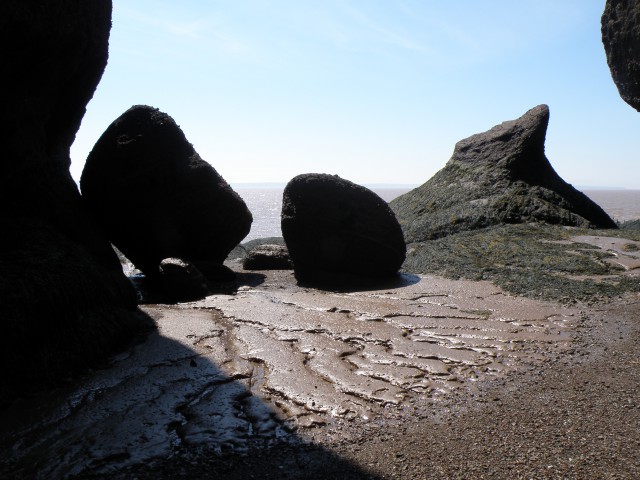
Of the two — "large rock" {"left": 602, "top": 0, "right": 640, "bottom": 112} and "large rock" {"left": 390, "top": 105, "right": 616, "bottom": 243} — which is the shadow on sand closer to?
"large rock" {"left": 602, "top": 0, "right": 640, "bottom": 112}

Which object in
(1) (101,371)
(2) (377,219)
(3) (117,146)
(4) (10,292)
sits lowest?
(1) (101,371)

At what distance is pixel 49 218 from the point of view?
18.6 feet

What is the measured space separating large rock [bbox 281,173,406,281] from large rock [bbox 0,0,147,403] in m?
2.94

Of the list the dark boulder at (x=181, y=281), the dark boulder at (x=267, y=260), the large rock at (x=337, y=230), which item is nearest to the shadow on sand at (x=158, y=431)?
the dark boulder at (x=181, y=281)

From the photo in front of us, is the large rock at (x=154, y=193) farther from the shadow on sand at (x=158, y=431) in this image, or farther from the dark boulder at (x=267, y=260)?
the shadow on sand at (x=158, y=431)

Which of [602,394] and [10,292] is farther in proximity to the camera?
[10,292]

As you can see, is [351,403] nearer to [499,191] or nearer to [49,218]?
[49,218]

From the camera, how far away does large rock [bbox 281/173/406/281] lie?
328 inches

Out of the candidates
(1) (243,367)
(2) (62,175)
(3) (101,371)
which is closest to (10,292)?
(3) (101,371)

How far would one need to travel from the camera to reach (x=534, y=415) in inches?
130

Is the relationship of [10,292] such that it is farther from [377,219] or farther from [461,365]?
[377,219]

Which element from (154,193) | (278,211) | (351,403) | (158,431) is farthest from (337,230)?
(278,211)

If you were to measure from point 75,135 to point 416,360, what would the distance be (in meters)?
5.24

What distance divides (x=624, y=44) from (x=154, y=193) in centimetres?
Result: 701
